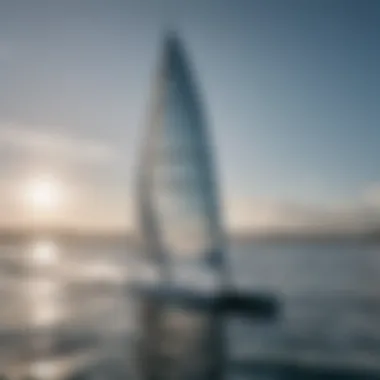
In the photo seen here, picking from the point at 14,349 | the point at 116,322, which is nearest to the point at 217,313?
the point at 116,322

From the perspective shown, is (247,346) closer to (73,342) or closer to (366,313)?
(73,342)

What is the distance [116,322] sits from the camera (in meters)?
43.2

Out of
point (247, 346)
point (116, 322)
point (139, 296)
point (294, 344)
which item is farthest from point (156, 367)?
point (139, 296)

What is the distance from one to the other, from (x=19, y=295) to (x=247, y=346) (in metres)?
43.5

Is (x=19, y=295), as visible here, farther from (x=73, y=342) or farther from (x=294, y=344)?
(x=294, y=344)

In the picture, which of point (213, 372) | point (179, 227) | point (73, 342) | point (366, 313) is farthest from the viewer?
point (366, 313)

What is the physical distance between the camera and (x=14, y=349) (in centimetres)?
3144

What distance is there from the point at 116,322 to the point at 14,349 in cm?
1243

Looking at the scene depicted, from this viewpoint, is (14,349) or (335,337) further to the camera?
(335,337)

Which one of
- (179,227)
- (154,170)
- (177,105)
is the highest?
(177,105)

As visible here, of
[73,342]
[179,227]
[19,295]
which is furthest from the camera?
[19,295]

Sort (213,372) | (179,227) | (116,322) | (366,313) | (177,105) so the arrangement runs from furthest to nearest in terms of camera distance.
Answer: (366,313) < (116,322) < (179,227) < (177,105) < (213,372)

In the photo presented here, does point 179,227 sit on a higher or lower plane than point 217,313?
higher

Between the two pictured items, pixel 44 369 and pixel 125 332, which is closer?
pixel 44 369
